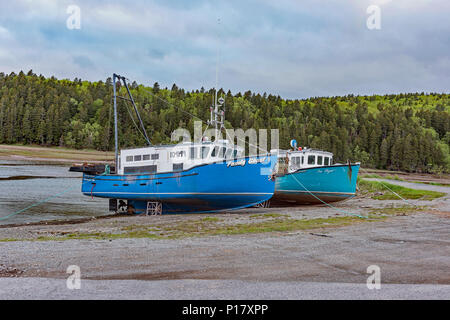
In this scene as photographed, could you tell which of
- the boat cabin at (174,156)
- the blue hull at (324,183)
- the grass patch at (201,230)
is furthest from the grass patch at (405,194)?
the grass patch at (201,230)

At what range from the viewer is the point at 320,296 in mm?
5969

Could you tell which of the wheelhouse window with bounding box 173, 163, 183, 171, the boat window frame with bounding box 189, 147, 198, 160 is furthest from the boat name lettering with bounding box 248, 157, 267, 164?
the wheelhouse window with bounding box 173, 163, 183, 171

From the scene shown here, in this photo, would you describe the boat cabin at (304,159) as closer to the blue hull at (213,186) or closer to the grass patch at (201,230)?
the blue hull at (213,186)

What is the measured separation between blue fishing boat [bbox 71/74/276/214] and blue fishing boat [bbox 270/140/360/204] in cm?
468

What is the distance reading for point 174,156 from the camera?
22.7m

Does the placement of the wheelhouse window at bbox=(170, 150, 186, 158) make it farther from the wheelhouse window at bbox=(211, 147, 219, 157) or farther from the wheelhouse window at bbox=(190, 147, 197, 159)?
the wheelhouse window at bbox=(211, 147, 219, 157)

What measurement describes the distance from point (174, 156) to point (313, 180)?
9335 millimetres

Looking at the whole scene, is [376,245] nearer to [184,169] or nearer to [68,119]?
[184,169]

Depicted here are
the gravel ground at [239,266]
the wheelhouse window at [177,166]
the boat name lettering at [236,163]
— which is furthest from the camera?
the wheelhouse window at [177,166]

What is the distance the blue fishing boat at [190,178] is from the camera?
813 inches

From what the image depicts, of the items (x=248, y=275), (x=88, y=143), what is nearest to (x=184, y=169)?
(x=248, y=275)

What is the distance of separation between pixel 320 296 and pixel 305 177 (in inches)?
780

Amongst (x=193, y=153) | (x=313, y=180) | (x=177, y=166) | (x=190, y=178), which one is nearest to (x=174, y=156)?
(x=177, y=166)

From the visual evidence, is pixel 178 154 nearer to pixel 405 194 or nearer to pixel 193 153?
pixel 193 153
